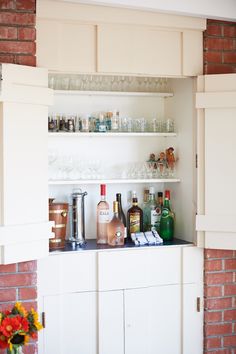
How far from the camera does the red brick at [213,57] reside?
134 inches

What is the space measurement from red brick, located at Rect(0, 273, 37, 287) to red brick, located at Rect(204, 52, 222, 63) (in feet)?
5.53

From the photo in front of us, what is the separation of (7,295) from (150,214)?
1.18 m

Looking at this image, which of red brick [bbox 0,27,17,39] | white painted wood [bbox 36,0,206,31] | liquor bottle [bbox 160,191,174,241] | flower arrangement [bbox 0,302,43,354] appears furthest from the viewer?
liquor bottle [bbox 160,191,174,241]

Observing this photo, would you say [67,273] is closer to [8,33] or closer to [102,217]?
[102,217]

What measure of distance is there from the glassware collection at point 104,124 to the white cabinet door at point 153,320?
105 cm

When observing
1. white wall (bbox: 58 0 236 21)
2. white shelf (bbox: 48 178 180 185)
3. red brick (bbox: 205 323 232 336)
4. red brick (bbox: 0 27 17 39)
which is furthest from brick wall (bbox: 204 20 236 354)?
red brick (bbox: 0 27 17 39)

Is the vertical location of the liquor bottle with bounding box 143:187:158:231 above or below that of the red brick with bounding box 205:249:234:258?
above

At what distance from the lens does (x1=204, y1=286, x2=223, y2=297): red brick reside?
343 cm

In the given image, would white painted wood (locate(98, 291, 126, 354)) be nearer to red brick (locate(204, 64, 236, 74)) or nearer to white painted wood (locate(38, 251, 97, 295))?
white painted wood (locate(38, 251, 97, 295))

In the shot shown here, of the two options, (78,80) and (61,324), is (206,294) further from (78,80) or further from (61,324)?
(78,80)

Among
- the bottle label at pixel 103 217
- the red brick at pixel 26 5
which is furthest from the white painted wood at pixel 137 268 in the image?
the red brick at pixel 26 5

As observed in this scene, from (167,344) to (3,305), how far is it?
108cm

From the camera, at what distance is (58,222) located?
3.38m

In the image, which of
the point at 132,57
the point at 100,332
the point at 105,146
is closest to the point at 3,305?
the point at 100,332
